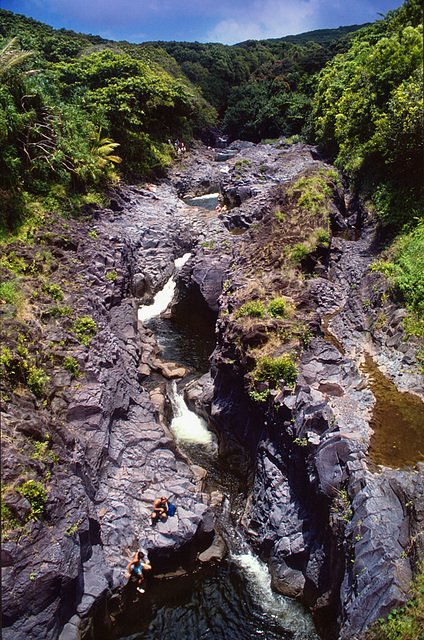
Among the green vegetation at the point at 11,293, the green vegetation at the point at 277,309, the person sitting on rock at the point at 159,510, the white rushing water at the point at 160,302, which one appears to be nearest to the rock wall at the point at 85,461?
the person sitting on rock at the point at 159,510

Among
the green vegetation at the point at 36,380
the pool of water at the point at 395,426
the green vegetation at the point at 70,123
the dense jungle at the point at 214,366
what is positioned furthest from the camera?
the green vegetation at the point at 70,123

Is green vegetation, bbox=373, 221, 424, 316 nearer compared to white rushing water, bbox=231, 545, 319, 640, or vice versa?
white rushing water, bbox=231, 545, 319, 640

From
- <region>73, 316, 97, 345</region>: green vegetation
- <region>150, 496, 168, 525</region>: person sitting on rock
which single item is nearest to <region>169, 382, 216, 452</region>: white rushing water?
<region>150, 496, 168, 525</region>: person sitting on rock

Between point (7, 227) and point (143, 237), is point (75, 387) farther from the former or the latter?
point (143, 237)

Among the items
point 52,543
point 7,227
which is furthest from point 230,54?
point 52,543

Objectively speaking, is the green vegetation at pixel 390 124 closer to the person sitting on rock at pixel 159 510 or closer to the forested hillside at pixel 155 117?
the forested hillside at pixel 155 117

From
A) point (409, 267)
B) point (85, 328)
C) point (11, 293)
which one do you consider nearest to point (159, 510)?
point (85, 328)

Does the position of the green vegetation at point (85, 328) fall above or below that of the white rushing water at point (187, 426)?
above

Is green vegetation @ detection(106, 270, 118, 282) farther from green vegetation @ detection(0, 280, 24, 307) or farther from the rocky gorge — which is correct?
green vegetation @ detection(0, 280, 24, 307)
